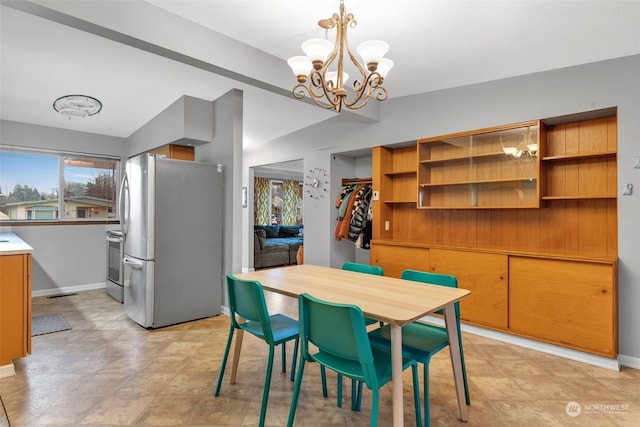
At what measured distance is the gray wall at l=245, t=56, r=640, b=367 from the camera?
255 cm

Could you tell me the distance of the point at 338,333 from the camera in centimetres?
148

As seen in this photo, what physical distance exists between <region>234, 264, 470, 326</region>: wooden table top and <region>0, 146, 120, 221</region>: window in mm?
4106

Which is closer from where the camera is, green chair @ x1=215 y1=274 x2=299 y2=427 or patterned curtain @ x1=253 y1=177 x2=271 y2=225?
green chair @ x1=215 y1=274 x2=299 y2=427

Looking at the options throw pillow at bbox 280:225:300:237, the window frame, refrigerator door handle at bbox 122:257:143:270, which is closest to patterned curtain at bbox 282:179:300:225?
throw pillow at bbox 280:225:300:237

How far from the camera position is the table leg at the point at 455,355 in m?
1.87

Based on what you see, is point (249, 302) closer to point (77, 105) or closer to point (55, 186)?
point (77, 105)

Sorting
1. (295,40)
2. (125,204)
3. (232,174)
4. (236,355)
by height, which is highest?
(295,40)

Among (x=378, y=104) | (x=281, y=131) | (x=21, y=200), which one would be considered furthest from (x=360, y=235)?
(x=21, y=200)

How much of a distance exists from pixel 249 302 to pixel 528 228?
2.80m

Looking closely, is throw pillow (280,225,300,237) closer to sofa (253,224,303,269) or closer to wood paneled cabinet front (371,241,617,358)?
sofa (253,224,303,269)

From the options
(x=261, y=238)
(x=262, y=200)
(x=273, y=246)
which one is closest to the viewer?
(x=261, y=238)

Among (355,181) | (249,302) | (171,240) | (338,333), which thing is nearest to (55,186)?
(171,240)

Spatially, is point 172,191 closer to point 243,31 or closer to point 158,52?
point 158,52

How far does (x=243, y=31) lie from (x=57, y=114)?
3259 millimetres
